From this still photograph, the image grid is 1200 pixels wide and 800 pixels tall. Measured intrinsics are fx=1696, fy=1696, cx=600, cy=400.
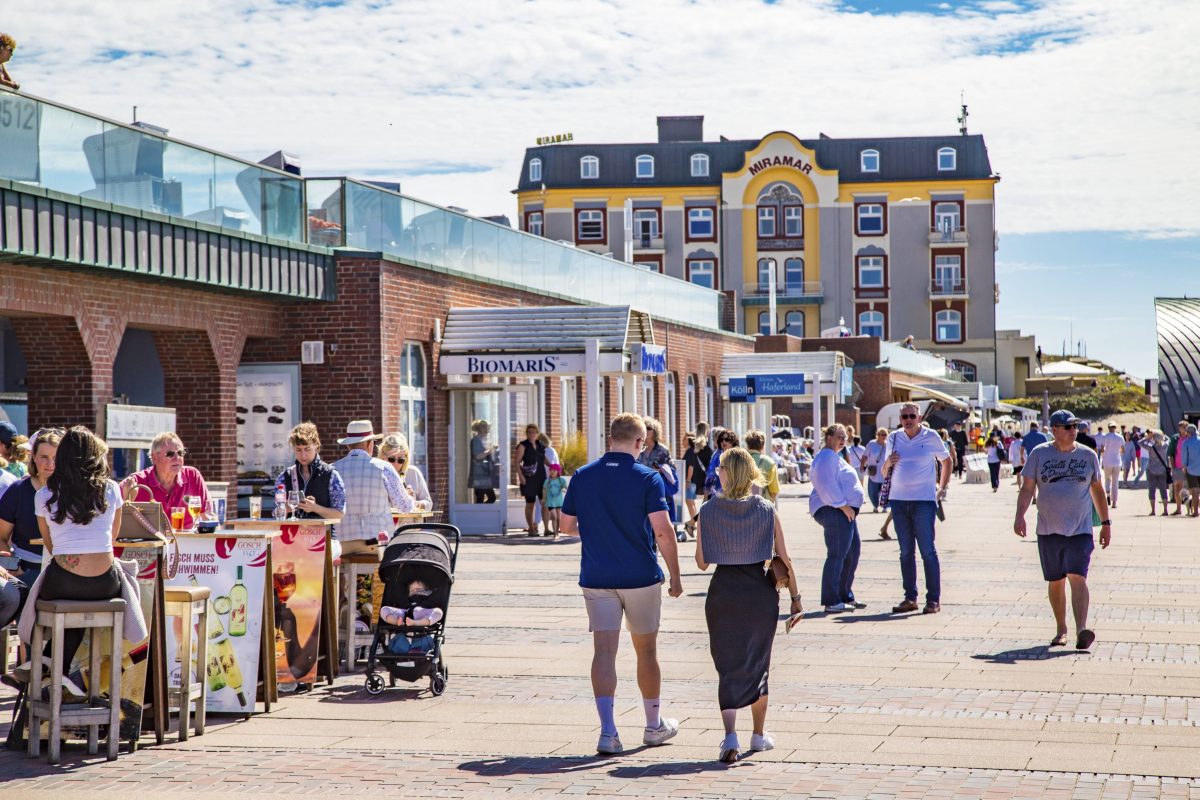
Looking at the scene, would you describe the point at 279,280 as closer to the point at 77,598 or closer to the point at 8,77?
the point at 8,77

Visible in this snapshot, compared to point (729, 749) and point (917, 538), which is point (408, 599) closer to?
point (729, 749)

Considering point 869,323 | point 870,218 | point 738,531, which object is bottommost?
point 738,531

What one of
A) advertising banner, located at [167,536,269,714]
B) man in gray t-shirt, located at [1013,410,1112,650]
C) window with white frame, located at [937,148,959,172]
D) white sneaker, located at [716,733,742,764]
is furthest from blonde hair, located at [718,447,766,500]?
window with white frame, located at [937,148,959,172]

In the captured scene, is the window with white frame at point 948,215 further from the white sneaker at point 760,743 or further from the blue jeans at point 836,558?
the white sneaker at point 760,743

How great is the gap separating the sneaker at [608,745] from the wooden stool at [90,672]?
236cm

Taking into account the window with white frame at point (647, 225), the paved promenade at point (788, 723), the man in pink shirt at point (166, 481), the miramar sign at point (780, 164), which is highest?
the miramar sign at point (780, 164)

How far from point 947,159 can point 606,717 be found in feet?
263

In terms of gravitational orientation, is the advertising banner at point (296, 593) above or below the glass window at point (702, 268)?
below

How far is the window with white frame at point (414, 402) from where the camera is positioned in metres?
23.2

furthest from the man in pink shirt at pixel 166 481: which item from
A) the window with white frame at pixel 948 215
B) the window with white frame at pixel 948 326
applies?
the window with white frame at pixel 948 326

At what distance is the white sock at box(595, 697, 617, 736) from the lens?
8.25m

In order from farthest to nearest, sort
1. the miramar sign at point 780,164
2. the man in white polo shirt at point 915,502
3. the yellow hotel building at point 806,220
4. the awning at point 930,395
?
the yellow hotel building at point 806,220, the miramar sign at point 780,164, the awning at point 930,395, the man in white polo shirt at point 915,502

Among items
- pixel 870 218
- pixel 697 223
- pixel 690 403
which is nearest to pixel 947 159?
pixel 870 218

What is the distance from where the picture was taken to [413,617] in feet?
34.1
